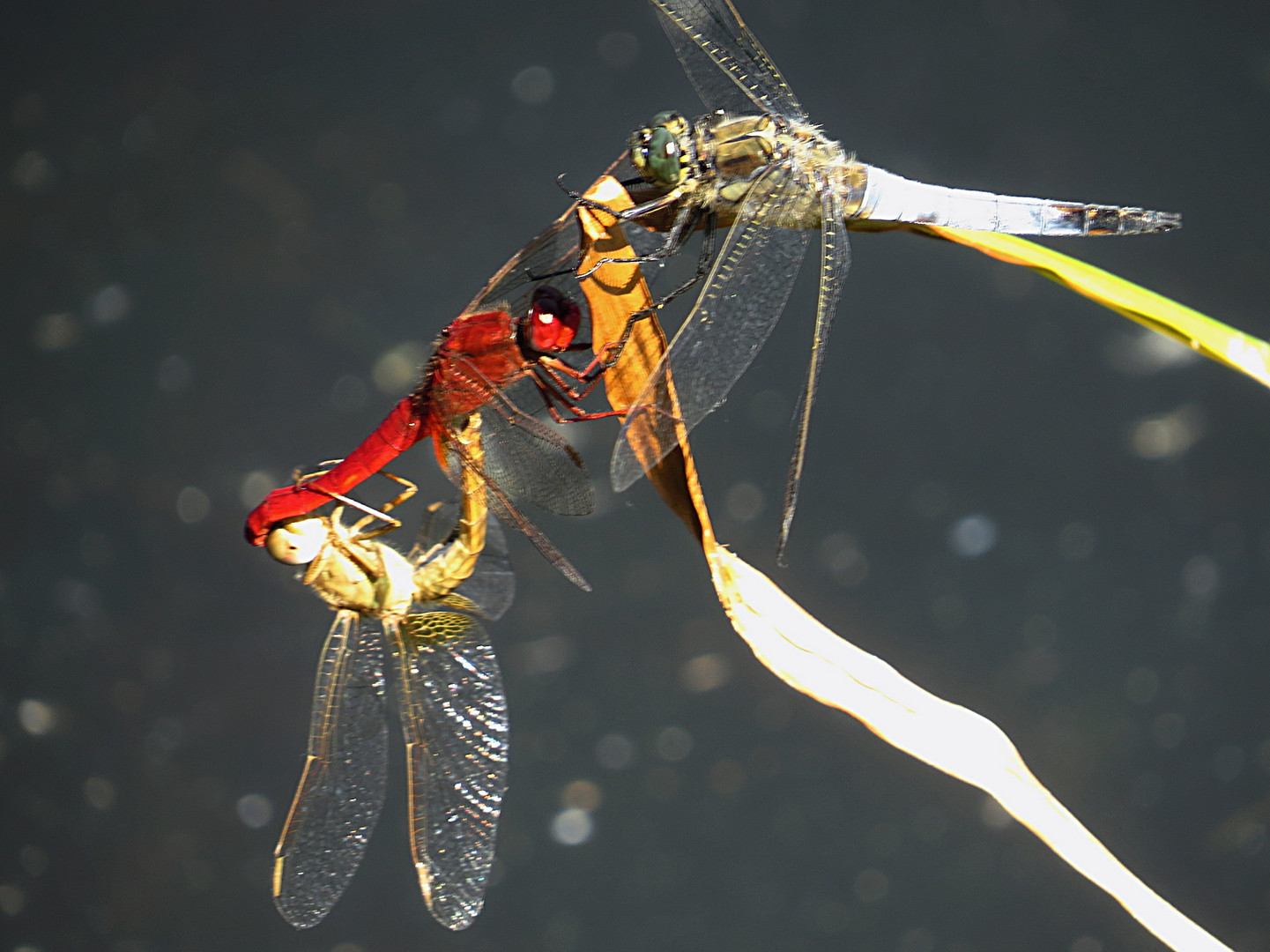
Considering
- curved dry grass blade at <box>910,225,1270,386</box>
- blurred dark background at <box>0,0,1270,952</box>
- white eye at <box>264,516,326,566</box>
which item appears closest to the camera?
curved dry grass blade at <box>910,225,1270,386</box>

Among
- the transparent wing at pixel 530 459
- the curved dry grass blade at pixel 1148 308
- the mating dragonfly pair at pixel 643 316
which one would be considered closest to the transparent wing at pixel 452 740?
the mating dragonfly pair at pixel 643 316

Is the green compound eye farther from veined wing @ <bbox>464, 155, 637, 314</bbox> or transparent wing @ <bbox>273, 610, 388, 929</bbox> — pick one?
transparent wing @ <bbox>273, 610, 388, 929</bbox>

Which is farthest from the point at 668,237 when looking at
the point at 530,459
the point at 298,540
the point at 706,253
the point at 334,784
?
the point at 334,784

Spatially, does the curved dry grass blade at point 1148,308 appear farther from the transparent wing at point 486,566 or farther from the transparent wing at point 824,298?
the transparent wing at point 486,566

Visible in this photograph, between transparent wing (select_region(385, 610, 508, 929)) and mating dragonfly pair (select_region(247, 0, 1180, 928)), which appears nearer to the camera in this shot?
mating dragonfly pair (select_region(247, 0, 1180, 928))

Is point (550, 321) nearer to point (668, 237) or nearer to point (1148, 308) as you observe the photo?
point (668, 237)

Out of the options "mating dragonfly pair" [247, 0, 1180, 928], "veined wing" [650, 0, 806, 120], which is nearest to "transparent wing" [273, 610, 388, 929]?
"mating dragonfly pair" [247, 0, 1180, 928]

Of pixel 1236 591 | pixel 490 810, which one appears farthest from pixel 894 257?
pixel 490 810
